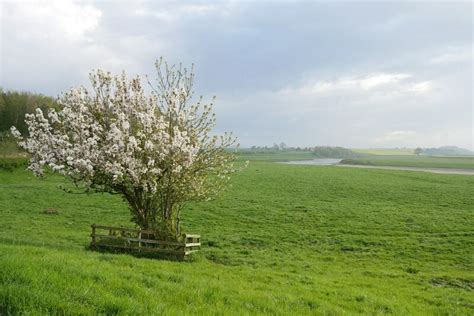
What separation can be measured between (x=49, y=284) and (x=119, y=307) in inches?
61.2

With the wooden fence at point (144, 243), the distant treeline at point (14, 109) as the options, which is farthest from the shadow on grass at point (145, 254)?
the distant treeline at point (14, 109)

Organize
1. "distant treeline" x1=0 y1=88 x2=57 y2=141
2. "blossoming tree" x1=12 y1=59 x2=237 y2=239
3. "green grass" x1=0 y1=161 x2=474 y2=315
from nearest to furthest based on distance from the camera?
"green grass" x1=0 y1=161 x2=474 y2=315
"blossoming tree" x1=12 y1=59 x2=237 y2=239
"distant treeline" x1=0 y1=88 x2=57 y2=141

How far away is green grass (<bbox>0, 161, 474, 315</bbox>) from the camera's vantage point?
8414mm

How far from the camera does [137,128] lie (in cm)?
1769

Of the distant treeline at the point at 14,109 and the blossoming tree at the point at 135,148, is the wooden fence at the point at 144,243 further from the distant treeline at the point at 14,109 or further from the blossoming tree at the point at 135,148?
the distant treeline at the point at 14,109

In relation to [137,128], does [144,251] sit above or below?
below

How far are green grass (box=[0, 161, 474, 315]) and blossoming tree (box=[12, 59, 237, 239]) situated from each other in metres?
3.02

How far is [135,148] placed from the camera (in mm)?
16797

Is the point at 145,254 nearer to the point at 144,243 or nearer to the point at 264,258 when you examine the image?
the point at 144,243

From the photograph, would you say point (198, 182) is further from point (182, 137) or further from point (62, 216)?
point (62, 216)

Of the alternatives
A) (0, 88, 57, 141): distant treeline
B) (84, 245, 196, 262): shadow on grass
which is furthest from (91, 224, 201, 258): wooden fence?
→ (0, 88, 57, 141): distant treeline

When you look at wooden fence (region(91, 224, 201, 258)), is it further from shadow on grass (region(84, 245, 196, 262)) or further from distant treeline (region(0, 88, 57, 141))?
distant treeline (region(0, 88, 57, 141))

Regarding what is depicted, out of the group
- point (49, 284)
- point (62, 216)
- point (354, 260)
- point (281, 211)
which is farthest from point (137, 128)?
point (281, 211)

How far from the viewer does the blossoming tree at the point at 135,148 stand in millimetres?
16906
